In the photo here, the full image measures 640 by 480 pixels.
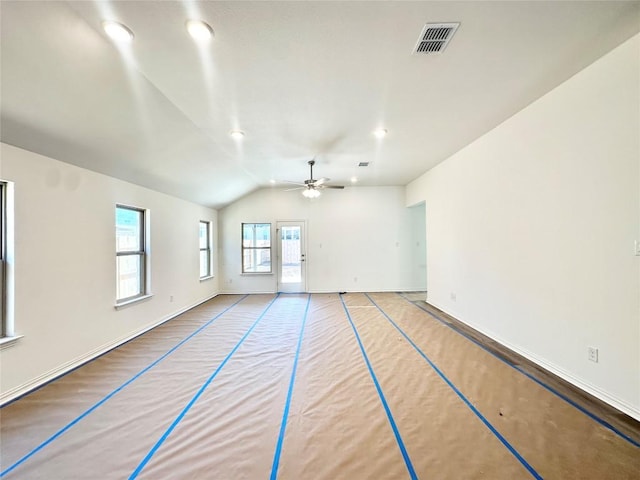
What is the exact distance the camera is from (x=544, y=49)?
2.02 m

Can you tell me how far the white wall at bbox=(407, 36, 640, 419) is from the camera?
2.05 metres

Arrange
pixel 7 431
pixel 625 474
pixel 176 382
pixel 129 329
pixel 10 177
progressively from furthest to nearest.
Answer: pixel 129 329
pixel 176 382
pixel 10 177
pixel 7 431
pixel 625 474

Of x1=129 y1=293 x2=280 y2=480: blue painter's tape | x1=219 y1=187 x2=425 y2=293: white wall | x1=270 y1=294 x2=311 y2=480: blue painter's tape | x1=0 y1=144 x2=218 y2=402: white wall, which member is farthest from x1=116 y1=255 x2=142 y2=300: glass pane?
x1=219 y1=187 x2=425 y2=293: white wall

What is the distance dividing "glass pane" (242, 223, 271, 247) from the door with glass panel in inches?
14.1

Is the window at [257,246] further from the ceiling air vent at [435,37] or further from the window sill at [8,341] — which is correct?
the ceiling air vent at [435,37]

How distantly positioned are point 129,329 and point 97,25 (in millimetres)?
3628

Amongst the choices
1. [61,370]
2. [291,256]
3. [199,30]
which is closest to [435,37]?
[199,30]

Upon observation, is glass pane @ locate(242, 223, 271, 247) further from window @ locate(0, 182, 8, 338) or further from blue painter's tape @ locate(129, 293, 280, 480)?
window @ locate(0, 182, 8, 338)

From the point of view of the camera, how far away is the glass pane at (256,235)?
7207 mm

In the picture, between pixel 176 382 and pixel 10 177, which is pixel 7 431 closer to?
pixel 176 382

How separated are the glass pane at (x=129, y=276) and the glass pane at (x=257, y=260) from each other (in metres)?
3.07

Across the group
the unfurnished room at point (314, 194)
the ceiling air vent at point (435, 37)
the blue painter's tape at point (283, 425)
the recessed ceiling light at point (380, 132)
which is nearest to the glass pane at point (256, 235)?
the unfurnished room at point (314, 194)

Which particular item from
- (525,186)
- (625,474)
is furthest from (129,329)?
(525,186)

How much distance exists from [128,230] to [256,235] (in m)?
3.42
